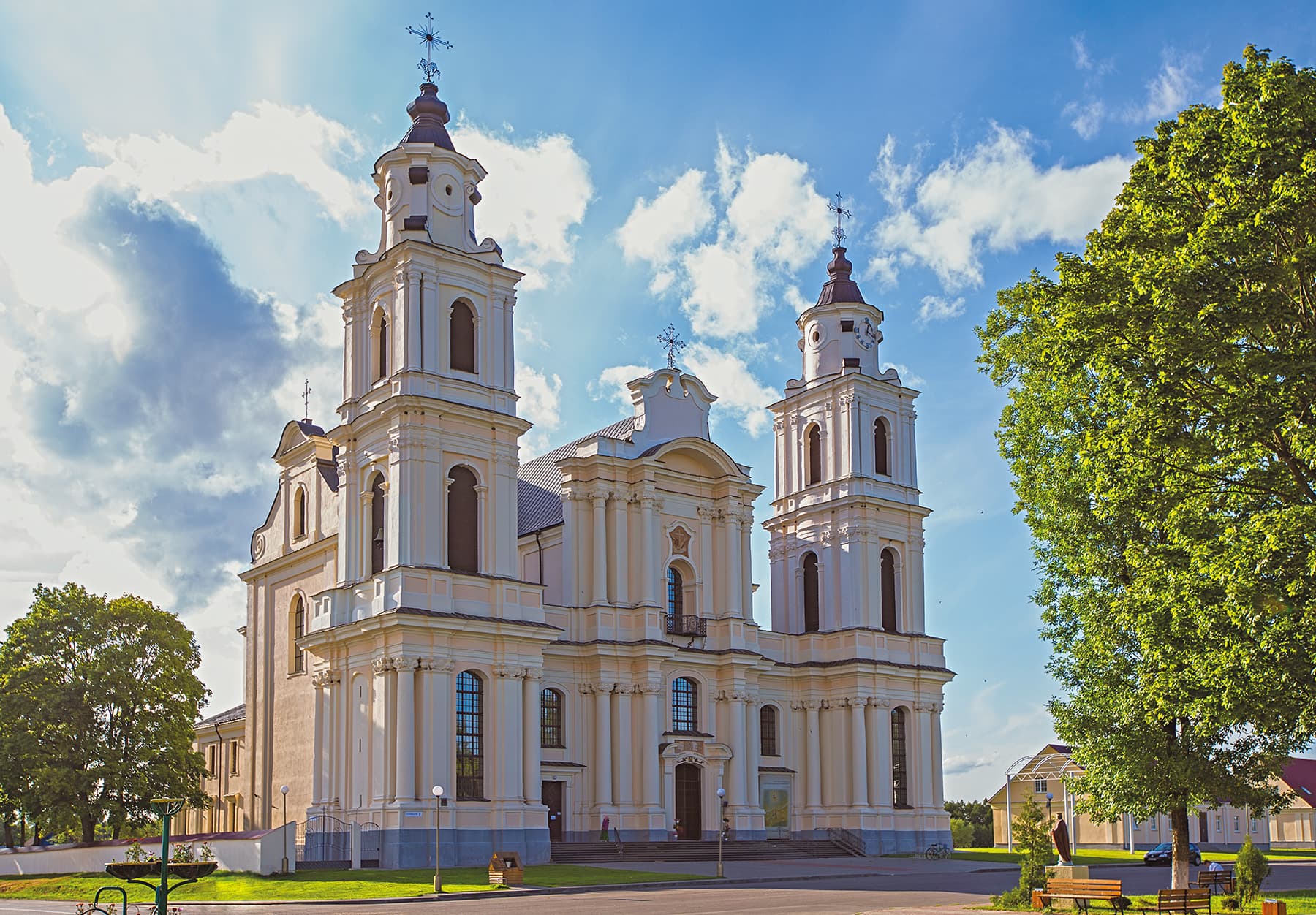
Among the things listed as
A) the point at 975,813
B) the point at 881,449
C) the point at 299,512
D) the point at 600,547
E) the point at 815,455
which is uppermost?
the point at 881,449

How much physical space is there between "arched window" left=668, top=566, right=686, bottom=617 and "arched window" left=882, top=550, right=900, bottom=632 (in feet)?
28.2

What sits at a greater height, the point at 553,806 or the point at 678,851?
the point at 553,806

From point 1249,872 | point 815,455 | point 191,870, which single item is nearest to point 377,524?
point 815,455

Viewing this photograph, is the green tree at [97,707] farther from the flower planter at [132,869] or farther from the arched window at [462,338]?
the flower planter at [132,869]

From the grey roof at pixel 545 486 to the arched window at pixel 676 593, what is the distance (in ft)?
14.5

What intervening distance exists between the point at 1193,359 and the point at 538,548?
32.9m

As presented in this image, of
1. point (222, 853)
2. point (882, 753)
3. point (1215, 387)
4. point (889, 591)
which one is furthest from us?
point (889, 591)

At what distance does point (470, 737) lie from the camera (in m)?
40.7

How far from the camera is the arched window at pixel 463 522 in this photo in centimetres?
4188

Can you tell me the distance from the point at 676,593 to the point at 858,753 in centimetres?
923

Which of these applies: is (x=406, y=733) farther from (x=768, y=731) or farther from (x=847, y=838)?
(x=847, y=838)

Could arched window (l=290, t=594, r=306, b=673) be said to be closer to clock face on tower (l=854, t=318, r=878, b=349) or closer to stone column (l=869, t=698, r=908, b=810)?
stone column (l=869, t=698, r=908, b=810)

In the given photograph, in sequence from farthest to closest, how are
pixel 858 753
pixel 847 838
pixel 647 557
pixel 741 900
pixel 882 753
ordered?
pixel 882 753 < pixel 858 753 < pixel 847 838 < pixel 647 557 < pixel 741 900

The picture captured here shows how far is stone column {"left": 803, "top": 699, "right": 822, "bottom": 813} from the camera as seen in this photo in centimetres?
5250
